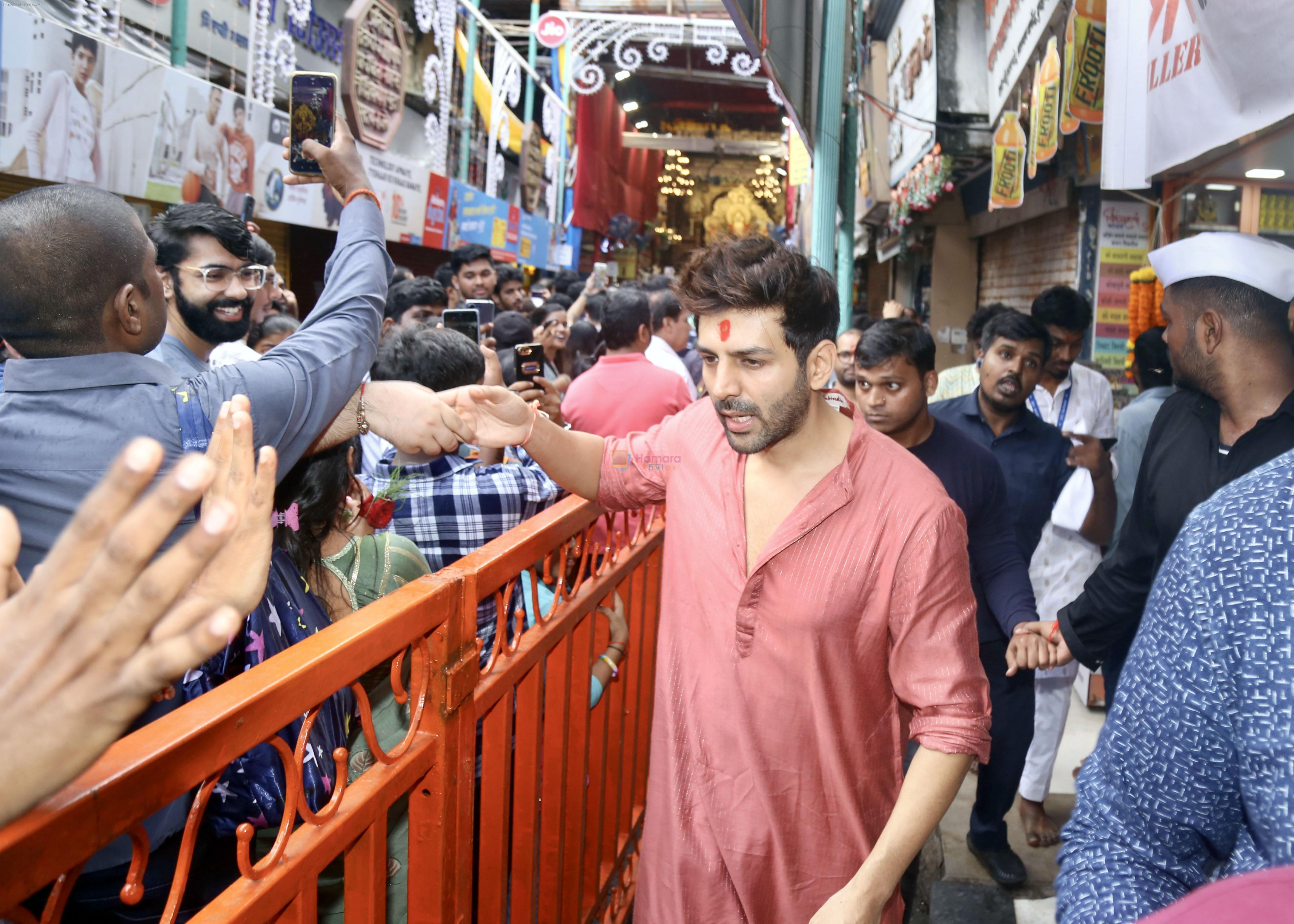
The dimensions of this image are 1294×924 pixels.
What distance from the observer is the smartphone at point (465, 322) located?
355cm

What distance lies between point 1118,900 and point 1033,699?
8.81ft

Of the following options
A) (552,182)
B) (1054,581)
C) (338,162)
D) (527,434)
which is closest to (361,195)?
(338,162)

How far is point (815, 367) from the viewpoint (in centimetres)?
209

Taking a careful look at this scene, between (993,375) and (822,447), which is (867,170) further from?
(822,447)

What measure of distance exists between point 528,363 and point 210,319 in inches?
40.6

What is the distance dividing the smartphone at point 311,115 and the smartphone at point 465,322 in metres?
1.13

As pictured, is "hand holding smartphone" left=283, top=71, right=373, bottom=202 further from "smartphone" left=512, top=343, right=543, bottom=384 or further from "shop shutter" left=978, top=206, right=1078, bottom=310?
"shop shutter" left=978, top=206, right=1078, bottom=310

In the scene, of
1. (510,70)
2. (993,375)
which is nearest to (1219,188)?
(993,375)

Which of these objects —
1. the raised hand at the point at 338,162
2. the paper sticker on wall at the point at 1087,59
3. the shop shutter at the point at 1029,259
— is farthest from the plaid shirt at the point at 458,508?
the shop shutter at the point at 1029,259

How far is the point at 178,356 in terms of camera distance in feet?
9.44

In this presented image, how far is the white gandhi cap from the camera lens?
2.48 meters

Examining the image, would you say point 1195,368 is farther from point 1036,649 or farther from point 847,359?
point 847,359

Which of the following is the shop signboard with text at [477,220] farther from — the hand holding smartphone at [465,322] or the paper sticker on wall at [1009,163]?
the hand holding smartphone at [465,322]

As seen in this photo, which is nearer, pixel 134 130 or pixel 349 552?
pixel 349 552
